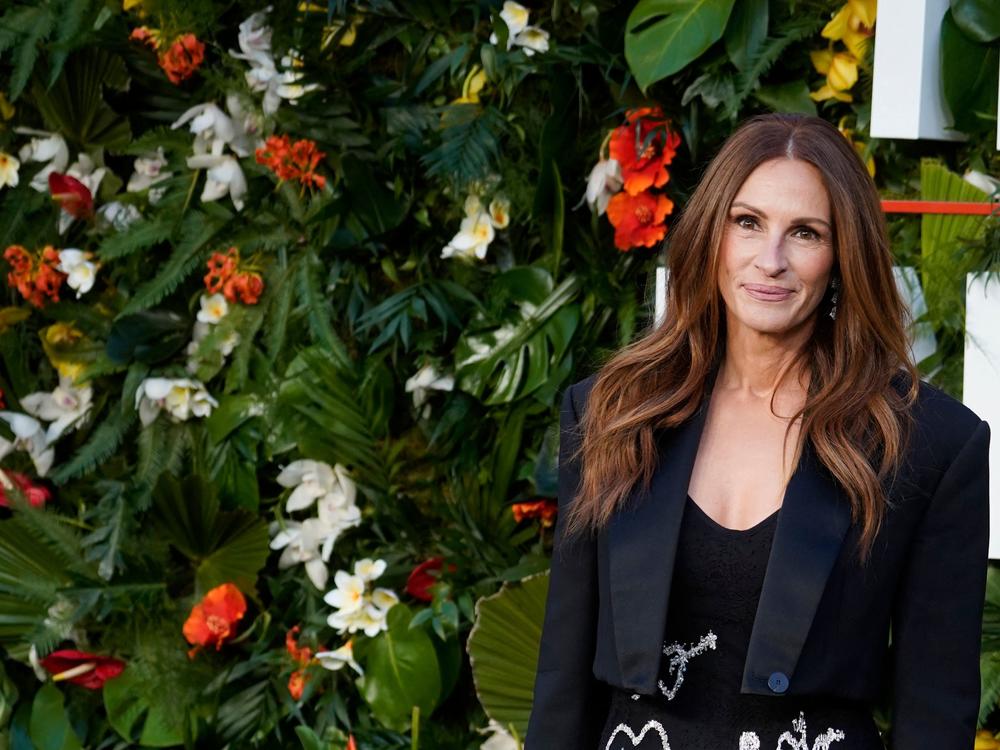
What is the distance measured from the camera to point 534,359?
9.12 feet

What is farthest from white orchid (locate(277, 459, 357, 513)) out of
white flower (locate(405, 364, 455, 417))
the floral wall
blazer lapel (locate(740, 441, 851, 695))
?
blazer lapel (locate(740, 441, 851, 695))

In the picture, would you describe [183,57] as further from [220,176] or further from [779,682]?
[779,682]

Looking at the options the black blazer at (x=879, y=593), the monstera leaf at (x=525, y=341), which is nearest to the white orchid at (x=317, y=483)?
the monstera leaf at (x=525, y=341)

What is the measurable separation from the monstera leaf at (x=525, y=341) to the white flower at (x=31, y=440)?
4.00 feet

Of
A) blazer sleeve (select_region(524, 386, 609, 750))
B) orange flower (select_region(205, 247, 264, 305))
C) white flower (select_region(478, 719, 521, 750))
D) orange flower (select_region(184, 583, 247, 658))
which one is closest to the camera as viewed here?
blazer sleeve (select_region(524, 386, 609, 750))

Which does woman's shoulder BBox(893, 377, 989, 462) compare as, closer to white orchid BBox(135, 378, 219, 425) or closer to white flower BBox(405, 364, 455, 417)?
white flower BBox(405, 364, 455, 417)

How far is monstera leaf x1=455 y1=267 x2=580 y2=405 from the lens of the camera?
2.76 m

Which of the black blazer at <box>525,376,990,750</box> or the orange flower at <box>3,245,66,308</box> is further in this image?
the orange flower at <box>3,245,66,308</box>

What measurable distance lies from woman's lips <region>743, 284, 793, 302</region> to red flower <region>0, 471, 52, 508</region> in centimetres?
229

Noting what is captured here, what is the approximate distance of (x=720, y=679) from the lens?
159 centimetres

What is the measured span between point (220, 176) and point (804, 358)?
6.11 ft

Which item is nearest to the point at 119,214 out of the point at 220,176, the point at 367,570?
the point at 220,176

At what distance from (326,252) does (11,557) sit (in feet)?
3.54

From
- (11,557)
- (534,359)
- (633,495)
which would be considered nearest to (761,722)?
(633,495)
